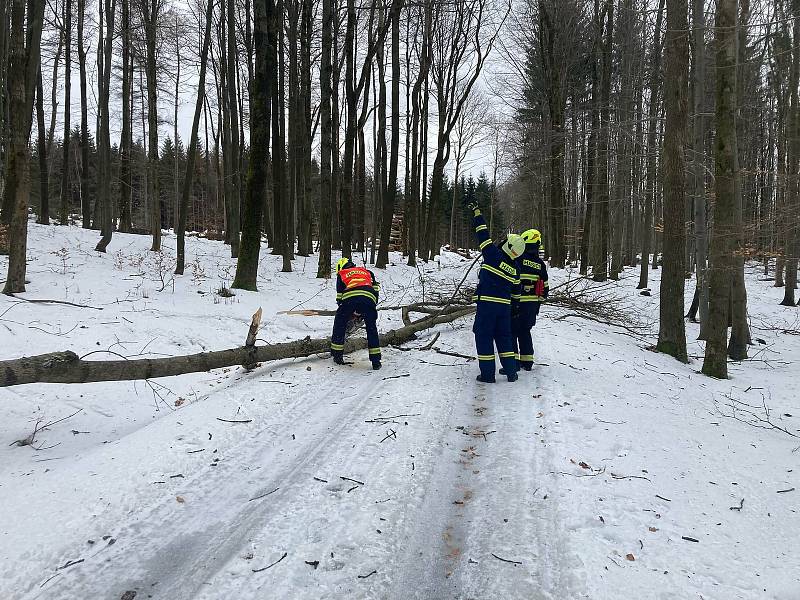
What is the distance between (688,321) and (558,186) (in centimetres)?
1160

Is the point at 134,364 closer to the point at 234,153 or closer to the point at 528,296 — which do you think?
the point at 528,296

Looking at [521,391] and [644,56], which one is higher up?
[644,56]

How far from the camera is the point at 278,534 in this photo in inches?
120

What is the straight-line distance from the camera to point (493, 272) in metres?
6.77

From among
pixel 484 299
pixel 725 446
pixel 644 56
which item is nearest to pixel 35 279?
pixel 484 299

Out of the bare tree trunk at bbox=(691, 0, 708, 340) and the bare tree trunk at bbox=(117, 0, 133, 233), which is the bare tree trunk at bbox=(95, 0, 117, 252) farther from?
the bare tree trunk at bbox=(691, 0, 708, 340)

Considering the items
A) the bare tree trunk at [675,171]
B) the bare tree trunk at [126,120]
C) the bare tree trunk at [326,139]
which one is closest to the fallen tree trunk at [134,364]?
the bare tree trunk at [675,171]

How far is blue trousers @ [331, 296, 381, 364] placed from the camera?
288 inches

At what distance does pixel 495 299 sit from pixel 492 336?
540mm

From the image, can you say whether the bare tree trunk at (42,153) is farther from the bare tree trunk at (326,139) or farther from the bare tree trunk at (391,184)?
the bare tree trunk at (391,184)

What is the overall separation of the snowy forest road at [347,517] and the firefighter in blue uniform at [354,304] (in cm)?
228

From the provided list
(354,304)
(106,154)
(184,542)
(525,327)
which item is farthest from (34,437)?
(106,154)

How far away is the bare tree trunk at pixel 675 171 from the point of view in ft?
29.2

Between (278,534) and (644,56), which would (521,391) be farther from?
(644,56)
